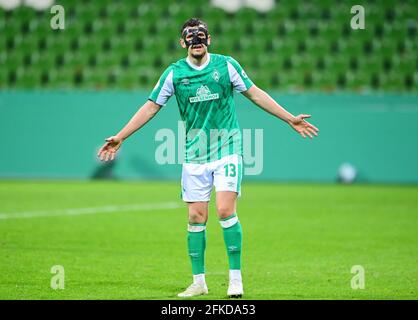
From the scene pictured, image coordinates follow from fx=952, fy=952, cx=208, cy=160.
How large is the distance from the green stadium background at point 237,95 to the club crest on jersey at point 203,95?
14.2 meters

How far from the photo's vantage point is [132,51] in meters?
26.8

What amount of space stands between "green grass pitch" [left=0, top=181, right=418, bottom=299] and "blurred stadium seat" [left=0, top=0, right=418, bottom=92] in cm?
519

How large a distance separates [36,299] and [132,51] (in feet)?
63.0

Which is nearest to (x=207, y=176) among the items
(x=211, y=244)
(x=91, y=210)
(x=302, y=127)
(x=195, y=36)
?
(x=302, y=127)

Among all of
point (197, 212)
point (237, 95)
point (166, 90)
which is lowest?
point (197, 212)

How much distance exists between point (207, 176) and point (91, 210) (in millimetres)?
8528

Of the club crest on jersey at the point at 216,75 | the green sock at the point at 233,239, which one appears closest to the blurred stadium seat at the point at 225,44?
the club crest on jersey at the point at 216,75

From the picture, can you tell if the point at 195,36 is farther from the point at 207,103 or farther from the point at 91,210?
the point at 91,210

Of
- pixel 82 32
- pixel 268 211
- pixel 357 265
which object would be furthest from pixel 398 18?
pixel 357 265

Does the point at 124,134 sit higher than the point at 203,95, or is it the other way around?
the point at 203,95

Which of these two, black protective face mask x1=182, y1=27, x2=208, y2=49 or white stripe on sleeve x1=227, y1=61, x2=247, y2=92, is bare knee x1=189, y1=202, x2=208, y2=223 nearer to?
white stripe on sleeve x1=227, y1=61, x2=247, y2=92

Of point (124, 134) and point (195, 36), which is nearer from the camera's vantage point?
point (195, 36)

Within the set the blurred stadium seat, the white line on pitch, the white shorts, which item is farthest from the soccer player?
the blurred stadium seat

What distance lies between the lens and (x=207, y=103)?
28.0 feet
